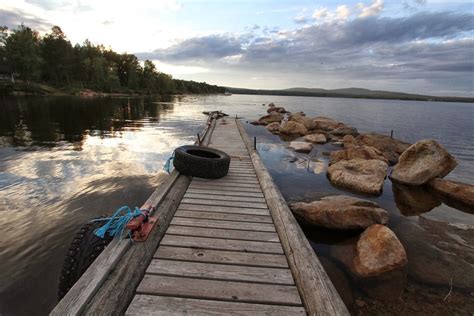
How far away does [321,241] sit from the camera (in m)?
6.52

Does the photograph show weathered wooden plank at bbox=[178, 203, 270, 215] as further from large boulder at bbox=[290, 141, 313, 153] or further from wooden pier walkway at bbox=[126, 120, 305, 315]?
large boulder at bbox=[290, 141, 313, 153]

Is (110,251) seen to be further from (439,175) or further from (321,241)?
(439,175)

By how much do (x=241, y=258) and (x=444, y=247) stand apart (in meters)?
5.84

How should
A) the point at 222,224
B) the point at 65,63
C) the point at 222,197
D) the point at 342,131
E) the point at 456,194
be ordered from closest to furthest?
the point at 222,224 < the point at 222,197 < the point at 456,194 < the point at 342,131 < the point at 65,63

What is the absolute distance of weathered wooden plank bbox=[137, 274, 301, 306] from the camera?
2.90 m

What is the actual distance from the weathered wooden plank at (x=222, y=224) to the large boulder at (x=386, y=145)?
13.8 meters

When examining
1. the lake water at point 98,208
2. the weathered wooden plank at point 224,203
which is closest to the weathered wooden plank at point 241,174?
the lake water at point 98,208

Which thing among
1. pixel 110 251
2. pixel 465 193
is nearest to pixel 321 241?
pixel 110 251

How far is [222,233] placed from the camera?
14.1 ft

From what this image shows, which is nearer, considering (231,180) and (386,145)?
(231,180)

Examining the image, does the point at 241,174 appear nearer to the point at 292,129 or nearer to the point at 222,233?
the point at 222,233

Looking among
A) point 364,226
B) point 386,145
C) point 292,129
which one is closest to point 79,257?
point 364,226

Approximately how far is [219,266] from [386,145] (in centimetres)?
1709

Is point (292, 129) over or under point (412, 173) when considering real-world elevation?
over
